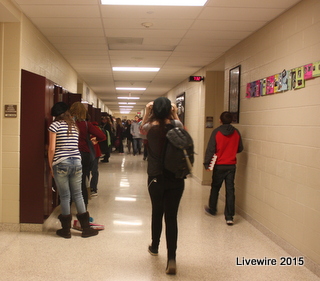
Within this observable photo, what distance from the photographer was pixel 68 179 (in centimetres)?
388

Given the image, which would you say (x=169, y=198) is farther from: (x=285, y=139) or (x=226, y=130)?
(x=226, y=130)

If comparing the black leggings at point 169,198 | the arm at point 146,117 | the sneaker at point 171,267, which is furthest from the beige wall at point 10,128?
the sneaker at point 171,267

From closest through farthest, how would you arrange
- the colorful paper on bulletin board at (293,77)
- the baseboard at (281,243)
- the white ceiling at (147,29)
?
the baseboard at (281,243) < the colorful paper on bulletin board at (293,77) < the white ceiling at (147,29)

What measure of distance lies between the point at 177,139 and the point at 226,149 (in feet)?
6.93

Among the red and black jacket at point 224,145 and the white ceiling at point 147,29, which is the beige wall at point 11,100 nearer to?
the white ceiling at point 147,29

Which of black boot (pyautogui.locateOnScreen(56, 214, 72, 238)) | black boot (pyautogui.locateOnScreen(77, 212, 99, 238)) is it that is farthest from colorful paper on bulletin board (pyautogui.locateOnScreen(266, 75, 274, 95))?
black boot (pyautogui.locateOnScreen(56, 214, 72, 238))

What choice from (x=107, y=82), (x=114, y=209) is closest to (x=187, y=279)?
(x=114, y=209)

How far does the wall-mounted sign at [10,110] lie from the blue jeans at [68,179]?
0.82 metres

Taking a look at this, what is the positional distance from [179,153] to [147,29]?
103 inches

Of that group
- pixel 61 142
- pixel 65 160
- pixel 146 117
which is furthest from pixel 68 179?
pixel 146 117

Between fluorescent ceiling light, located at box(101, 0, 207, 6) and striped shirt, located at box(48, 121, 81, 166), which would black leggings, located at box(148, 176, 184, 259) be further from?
fluorescent ceiling light, located at box(101, 0, 207, 6)

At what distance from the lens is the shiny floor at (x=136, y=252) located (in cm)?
305

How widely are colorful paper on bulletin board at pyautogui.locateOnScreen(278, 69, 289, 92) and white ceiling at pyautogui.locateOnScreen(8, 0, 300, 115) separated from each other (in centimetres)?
69

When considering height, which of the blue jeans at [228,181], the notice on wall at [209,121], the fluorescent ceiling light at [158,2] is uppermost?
the fluorescent ceiling light at [158,2]
